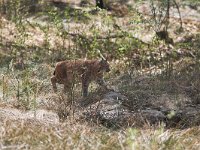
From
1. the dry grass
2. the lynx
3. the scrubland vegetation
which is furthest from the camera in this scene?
the lynx

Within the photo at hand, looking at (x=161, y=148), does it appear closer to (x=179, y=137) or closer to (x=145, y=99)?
(x=179, y=137)

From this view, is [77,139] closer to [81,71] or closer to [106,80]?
[81,71]

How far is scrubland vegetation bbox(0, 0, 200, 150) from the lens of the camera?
213 inches

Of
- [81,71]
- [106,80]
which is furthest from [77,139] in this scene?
[106,80]

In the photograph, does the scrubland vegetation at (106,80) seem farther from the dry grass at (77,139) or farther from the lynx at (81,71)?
the lynx at (81,71)

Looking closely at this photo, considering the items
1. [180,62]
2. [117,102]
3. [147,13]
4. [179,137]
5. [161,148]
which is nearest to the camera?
[161,148]

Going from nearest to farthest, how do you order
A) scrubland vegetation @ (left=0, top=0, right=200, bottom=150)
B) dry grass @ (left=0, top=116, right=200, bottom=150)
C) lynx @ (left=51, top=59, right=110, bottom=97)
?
dry grass @ (left=0, top=116, right=200, bottom=150), scrubland vegetation @ (left=0, top=0, right=200, bottom=150), lynx @ (left=51, top=59, right=110, bottom=97)

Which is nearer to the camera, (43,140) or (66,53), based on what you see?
(43,140)

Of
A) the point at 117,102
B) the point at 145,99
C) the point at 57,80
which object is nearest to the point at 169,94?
the point at 145,99

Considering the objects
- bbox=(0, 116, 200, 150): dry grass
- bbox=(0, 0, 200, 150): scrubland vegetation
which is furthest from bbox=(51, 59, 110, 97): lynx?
bbox=(0, 116, 200, 150): dry grass

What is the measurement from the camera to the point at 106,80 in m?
10.7

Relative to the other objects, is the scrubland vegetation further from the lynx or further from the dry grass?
the lynx

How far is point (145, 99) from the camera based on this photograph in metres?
8.34

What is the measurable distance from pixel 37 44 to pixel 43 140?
927 cm
